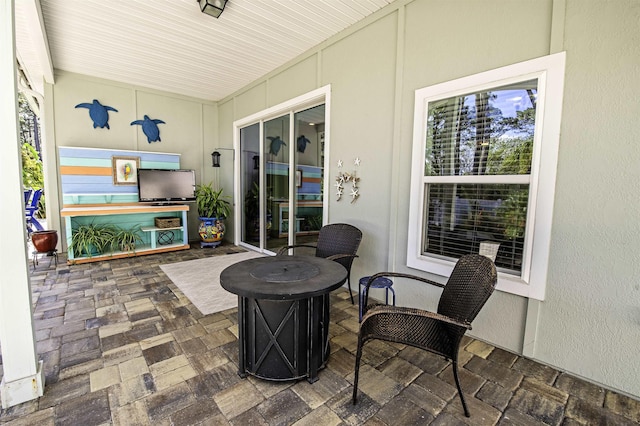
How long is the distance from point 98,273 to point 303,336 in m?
3.71

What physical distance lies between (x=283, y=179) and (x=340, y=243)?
197 cm

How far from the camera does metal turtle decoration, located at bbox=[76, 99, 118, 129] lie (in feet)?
16.4

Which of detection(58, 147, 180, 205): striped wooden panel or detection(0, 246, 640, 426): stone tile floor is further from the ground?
detection(58, 147, 180, 205): striped wooden panel

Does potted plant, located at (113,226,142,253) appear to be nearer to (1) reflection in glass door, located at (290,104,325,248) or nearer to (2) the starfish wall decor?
(1) reflection in glass door, located at (290,104,325,248)

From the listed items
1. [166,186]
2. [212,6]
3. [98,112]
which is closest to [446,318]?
[212,6]

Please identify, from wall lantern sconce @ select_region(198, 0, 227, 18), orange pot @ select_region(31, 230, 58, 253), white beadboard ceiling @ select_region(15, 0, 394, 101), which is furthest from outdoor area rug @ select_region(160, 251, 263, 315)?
white beadboard ceiling @ select_region(15, 0, 394, 101)

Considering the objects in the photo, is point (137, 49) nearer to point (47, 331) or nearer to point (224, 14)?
point (224, 14)

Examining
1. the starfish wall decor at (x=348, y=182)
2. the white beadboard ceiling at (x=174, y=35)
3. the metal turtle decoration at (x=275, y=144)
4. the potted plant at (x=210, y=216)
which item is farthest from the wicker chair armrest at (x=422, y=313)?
the potted plant at (x=210, y=216)

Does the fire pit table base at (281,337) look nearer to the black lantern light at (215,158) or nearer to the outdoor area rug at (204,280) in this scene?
the outdoor area rug at (204,280)

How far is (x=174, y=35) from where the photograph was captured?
3520 mm

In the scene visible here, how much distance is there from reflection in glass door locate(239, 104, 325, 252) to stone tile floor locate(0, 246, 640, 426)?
1939mm

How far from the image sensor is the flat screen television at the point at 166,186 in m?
5.25

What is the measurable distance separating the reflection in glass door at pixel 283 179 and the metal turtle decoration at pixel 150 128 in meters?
1.67

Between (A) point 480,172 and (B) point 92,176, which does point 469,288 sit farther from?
(B) point 92,176
